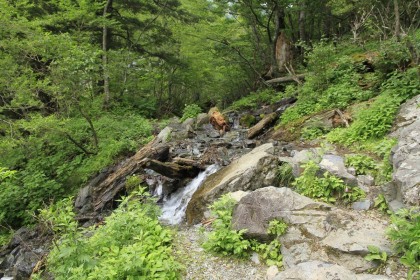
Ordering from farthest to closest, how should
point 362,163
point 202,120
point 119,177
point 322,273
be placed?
1. point 202,120
2. point 119,177
3. point 362,163
4. point 322,273

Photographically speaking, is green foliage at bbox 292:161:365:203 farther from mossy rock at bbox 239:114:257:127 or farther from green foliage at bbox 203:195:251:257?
mossy rock at bbox 239:114:257:127

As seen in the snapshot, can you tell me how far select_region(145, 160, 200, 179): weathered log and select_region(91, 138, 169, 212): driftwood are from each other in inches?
15.2

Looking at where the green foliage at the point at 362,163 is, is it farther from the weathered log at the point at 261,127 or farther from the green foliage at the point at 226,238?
the weathered log at the point at 261,127

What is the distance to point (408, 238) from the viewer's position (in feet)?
11.7

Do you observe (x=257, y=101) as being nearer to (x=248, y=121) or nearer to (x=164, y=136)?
(x=248, y=121)

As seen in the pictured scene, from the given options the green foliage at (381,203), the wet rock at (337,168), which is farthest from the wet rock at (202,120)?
the green foliage at (381,203)

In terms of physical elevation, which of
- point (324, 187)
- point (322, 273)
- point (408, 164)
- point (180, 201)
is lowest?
point (180, 201)

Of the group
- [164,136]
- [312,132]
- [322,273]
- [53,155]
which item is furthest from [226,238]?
[53,155]

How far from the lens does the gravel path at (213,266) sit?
425cm

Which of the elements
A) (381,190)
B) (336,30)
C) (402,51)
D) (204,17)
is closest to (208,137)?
(402,51)

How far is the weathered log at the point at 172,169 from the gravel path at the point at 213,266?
11.3ft

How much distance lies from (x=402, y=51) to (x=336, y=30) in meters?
11.3

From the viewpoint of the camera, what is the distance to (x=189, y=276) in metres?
4.40

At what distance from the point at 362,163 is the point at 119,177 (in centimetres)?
666
